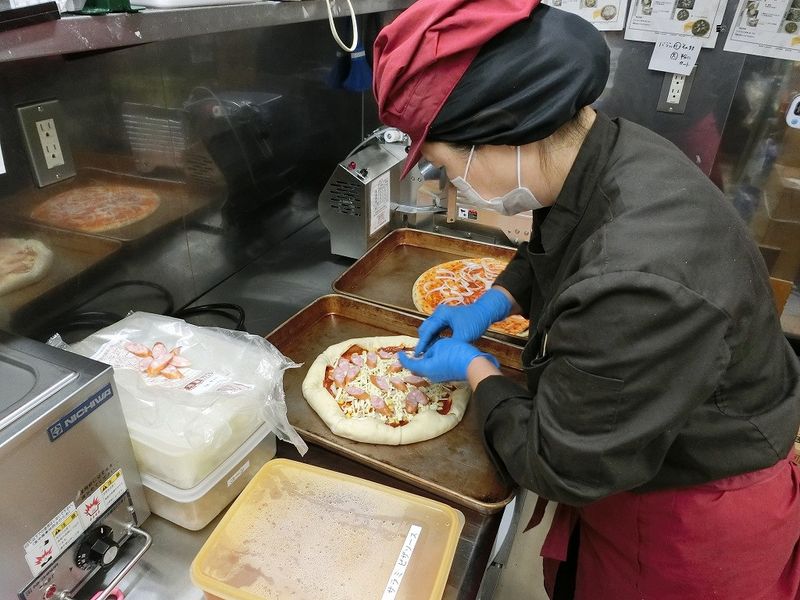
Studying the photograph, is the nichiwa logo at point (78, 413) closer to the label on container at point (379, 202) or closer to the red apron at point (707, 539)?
the red apron at point (707, 539)

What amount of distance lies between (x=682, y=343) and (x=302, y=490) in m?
0.71

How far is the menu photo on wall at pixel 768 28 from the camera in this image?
2.17m

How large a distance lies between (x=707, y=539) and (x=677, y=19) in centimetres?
211

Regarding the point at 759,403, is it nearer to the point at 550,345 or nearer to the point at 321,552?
the point at 550,345

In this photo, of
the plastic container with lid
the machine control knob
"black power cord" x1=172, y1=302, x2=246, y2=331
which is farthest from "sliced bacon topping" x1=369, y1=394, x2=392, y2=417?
the machine control knob

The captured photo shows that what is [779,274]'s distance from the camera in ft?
8.38

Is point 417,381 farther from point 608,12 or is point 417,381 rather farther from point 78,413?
point 608,12

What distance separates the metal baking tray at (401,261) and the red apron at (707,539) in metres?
0.89

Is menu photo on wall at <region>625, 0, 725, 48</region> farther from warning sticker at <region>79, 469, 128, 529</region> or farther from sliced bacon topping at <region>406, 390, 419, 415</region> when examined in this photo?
warning sticker at <region>79, 469, 128, 529</region>

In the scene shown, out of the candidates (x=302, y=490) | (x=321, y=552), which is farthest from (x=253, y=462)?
(x=321, y=552)

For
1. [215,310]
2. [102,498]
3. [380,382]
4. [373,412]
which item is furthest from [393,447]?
[215,310]

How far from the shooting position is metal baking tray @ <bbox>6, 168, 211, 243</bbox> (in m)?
1.18

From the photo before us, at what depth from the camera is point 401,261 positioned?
221 cm

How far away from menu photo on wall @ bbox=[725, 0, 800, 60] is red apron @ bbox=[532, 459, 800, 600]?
1825mm
